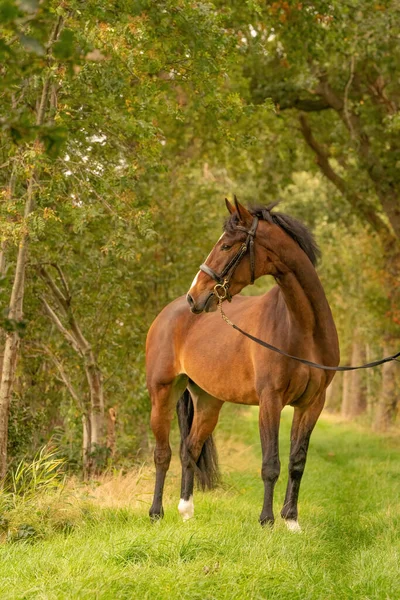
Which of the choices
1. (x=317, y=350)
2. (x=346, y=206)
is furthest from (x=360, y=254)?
(x=317, y=350)

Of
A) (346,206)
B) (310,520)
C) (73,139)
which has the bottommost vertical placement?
(310,520)

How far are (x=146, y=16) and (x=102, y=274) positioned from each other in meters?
4.11

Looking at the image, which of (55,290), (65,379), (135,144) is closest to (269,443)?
(65,379)

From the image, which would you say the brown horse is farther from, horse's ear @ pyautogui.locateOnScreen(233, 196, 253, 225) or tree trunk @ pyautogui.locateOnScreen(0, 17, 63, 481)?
tree trunk @ pyautogui.locateOnScreen(0, 17, 63, 481)

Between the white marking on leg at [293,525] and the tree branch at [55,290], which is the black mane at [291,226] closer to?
the white marking on leg at [293,525]

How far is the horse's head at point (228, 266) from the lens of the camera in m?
6.48

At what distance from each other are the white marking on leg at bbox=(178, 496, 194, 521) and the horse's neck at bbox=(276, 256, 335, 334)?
2.08 m

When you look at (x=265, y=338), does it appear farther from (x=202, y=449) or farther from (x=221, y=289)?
(x=202, y=449)

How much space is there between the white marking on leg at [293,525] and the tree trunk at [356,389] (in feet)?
70.5

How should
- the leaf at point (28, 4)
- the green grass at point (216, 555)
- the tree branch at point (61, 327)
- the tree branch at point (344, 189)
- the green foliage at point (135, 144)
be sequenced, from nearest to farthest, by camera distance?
the leaf at point (28, 4) < the green grass at point (216, 555) < the green foliage at point (135, 144) < the tree branch at point (61, 327) < the tree branch at point (344, 189)

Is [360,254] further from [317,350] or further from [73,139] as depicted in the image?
Answer: [317,350]

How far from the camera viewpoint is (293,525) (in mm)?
6691

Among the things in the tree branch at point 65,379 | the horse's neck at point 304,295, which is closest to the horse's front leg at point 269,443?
the horse's neck at point 304,295

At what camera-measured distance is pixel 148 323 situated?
14359 millimetres
